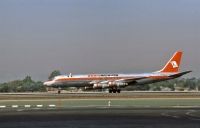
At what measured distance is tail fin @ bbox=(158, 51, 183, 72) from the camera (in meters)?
112

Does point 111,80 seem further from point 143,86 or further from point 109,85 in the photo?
point 143,86

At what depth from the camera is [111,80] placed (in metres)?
105

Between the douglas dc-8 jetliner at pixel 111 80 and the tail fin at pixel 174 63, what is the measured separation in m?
0.31

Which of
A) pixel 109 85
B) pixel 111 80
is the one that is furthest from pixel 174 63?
pixel 109 85

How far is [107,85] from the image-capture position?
104062 millimetres

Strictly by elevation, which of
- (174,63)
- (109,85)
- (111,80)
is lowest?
(109,85)

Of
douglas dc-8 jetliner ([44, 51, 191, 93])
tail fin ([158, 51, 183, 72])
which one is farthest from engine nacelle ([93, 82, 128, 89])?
tail fin ([158, 51, 183, 72])

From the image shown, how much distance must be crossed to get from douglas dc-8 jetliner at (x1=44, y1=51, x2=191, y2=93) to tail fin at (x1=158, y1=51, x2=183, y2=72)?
0.31 meters

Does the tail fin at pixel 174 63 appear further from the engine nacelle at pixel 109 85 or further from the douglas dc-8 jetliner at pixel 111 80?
the engine nacelle at pixel 109 85

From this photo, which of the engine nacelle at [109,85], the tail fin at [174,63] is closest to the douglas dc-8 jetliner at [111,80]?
the engine nacelle at [109,85]

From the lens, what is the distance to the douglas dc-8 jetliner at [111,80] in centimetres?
10444

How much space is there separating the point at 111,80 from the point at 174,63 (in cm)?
1524

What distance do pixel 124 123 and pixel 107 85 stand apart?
245 feet

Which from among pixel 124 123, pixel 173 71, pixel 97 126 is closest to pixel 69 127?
pixel 97 126
